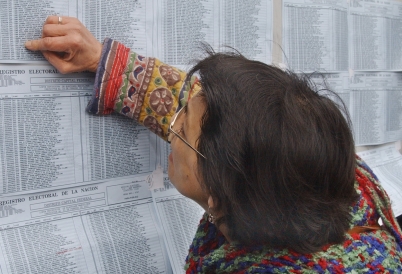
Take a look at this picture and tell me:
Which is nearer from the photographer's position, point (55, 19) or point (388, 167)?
point (55, 19)

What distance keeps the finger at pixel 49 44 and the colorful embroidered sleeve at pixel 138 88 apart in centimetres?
7

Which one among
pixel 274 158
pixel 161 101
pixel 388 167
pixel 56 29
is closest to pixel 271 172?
pixel 274 158

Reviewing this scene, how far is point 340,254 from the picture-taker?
1.99 ft

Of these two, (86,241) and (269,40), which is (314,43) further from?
(86,241)

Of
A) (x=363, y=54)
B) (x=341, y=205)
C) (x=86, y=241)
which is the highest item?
(x=363, y=54)

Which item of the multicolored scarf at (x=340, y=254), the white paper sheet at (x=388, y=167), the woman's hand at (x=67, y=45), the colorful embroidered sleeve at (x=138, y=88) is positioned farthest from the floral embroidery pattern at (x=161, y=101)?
the white paper sheet at (x=388, y=167)

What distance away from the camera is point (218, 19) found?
3.10 feet

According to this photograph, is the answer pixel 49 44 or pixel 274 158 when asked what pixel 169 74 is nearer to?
pixel 49 44

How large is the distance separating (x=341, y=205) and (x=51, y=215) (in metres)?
0.48

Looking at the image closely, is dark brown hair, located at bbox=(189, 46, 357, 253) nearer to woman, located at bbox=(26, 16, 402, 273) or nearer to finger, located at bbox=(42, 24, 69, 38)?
woman, located at bbox=(26, 16, 402, 273)

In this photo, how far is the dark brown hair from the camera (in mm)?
561

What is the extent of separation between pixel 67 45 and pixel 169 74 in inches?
7.5

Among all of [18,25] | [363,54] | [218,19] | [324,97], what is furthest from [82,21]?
[363,54]

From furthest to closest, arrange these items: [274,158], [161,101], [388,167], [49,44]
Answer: [388,167], [161,101], [49,44], [274,158]
